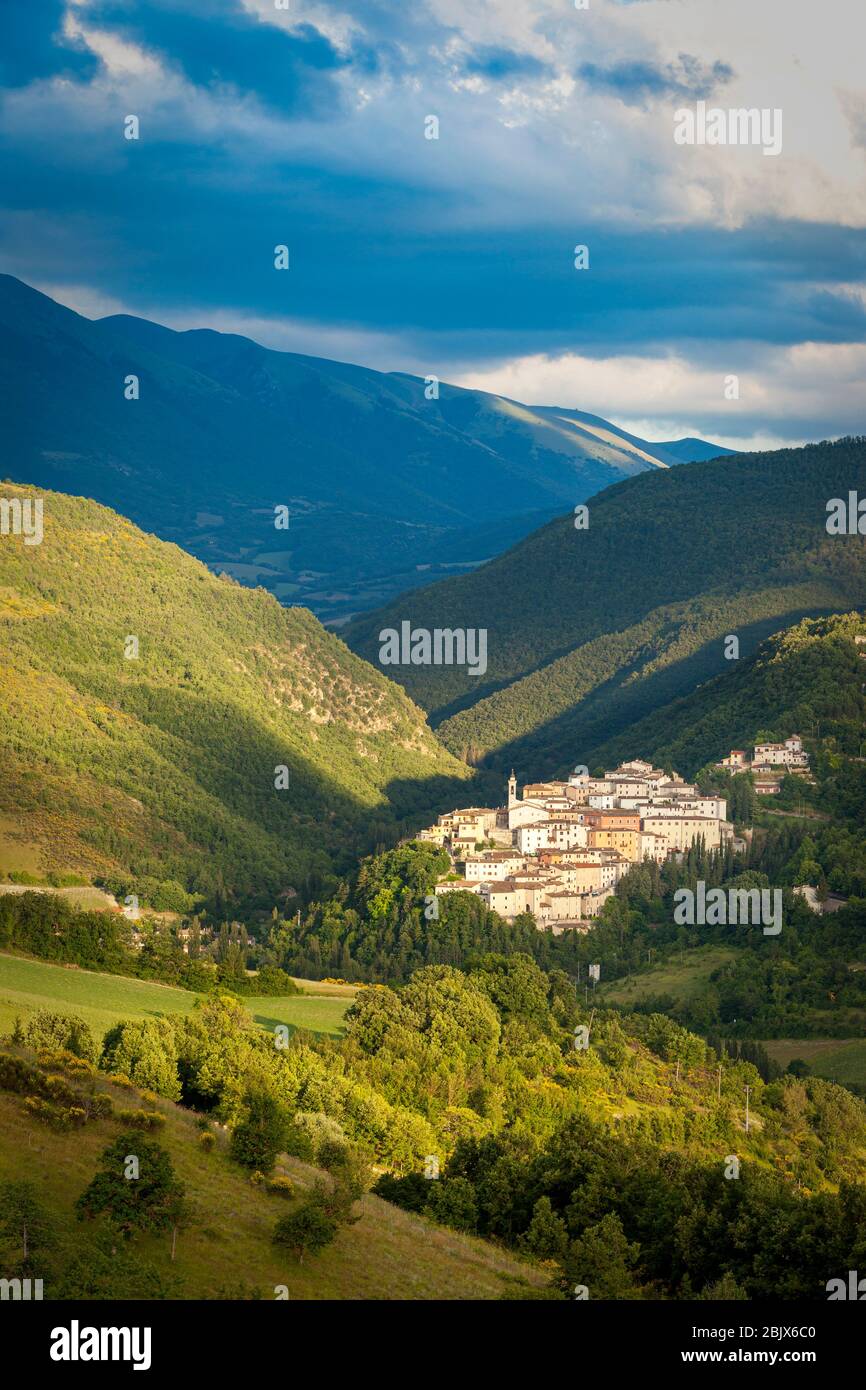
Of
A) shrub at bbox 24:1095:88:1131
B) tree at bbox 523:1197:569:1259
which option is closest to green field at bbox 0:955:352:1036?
shrub at bbox 24:1095:88:1131

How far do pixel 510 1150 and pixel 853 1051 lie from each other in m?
37.4

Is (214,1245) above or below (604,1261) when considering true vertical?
above

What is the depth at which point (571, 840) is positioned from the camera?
12312cm

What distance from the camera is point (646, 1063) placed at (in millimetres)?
76812

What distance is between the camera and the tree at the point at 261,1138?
48406 mm

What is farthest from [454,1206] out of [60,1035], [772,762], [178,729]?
[178,729]

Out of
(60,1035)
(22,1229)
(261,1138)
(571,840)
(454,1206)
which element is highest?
(571,840)

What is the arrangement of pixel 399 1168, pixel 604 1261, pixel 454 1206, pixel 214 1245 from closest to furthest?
pixel 214 1245 < pixel 604 1261 < pixel 454 1206 < pixel 399 1168

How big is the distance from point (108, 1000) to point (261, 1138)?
21546mm

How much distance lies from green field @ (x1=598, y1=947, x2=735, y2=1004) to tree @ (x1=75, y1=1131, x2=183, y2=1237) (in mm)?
53167

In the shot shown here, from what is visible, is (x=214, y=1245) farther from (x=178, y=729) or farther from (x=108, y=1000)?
(x=178, y=729)

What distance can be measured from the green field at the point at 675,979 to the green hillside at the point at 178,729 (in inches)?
1321

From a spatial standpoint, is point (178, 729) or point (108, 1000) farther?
point (178, 729)

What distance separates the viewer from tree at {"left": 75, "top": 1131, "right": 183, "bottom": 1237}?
4147 centimetres
